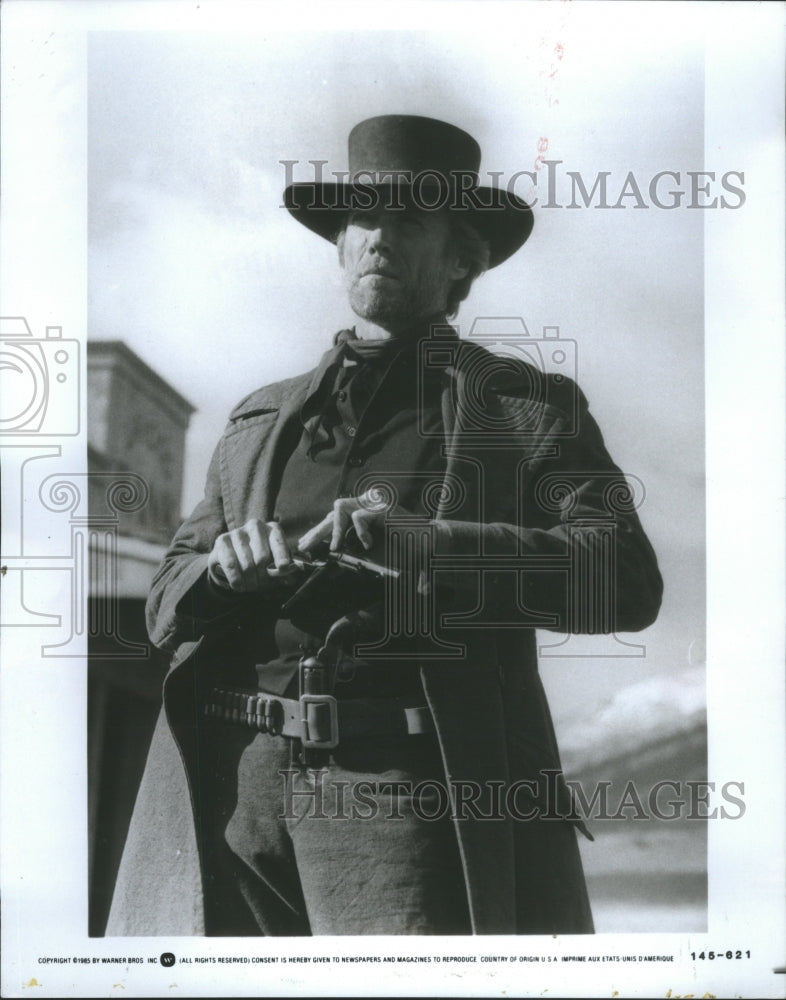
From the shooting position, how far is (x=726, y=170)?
3561 millimetres

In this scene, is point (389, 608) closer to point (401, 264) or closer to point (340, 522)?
point (340, 522)

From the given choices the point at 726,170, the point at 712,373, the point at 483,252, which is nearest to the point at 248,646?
the point at 483,252

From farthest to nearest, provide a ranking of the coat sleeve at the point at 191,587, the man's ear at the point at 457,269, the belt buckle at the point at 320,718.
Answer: the man's ear at the point at 457,269, the coat sleeve at the point at 191,587, the belt buckle at the point at 320,718

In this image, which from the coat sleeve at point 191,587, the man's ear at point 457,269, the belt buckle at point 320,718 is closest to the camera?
the belt buckle at point 320,718

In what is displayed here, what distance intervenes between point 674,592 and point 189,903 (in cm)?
159

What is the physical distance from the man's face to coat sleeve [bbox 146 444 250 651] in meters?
0.61

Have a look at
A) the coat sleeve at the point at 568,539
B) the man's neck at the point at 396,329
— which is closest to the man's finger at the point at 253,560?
the coat sleeve at the point at 568,539

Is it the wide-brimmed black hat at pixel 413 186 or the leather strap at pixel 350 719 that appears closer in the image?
the leather strap at pixel 350 719

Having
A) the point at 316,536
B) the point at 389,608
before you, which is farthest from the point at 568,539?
the point at 316,536

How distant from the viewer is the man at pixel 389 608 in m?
3.33

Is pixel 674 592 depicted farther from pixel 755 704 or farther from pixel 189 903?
pixel 189 903

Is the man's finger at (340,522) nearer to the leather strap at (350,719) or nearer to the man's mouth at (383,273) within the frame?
the leather strap at (350,719)

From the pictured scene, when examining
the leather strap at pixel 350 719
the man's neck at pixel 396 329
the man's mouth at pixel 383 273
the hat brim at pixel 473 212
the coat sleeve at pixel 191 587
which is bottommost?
the leather strap at pixel 350 719

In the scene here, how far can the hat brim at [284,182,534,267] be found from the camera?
351 centimetres
